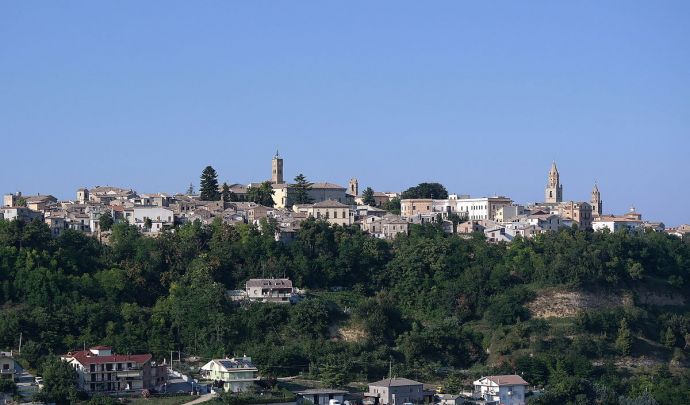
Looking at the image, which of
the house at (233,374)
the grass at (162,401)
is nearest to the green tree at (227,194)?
the house at (233,374)

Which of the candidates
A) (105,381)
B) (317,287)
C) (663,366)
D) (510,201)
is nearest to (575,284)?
(663,366)

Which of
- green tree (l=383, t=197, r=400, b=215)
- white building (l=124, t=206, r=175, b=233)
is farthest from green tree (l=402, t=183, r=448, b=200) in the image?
white building (l=124, t=206, r=175, b=233)

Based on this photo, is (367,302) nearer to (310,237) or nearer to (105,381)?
(310,237)

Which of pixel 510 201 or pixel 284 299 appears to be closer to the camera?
pixel 284 299

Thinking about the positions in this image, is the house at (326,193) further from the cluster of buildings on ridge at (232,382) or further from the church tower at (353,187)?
the cluster of buildings on ridge at (232,382)

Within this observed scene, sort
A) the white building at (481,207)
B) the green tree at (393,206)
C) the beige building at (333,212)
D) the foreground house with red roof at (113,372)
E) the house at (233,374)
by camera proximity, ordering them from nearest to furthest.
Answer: the foreground house with red roof at (113,372) → the house at (233,374) → the beige building at (333,212) → the white building at (481,207) → the green tree at (393,206)

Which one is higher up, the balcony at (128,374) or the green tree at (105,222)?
the green tree at (105,222)
